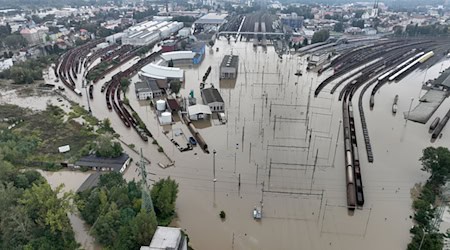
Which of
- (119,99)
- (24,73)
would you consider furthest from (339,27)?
(24,73)

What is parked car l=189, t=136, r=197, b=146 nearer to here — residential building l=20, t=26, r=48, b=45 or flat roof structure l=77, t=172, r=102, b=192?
flat roof structure l=77, t=172, r=102, b=192

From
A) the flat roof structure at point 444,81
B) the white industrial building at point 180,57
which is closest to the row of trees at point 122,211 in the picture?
the white industrial building at point 180,57

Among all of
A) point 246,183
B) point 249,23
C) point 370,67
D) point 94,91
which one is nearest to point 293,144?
point 246,183

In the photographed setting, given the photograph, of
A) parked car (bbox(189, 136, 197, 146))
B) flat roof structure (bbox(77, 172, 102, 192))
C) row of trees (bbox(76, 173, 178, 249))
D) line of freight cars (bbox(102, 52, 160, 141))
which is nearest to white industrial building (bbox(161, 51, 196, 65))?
line of freight cars (bbox(102, 52, 160, 141))

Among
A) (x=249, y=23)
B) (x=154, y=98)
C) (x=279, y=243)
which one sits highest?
(x=249, y=23)

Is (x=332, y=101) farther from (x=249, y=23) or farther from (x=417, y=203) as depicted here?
(x=249, y=23)

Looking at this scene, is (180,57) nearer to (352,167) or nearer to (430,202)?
Result: (352,167)
